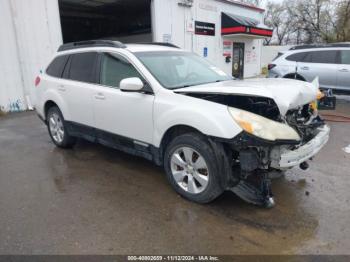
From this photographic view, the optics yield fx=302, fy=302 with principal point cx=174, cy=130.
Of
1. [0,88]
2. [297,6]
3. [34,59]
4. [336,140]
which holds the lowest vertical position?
[336,140]

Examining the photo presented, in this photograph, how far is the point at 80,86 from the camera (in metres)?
4.68

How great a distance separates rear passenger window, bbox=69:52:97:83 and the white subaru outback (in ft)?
0.06

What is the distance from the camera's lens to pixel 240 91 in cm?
314

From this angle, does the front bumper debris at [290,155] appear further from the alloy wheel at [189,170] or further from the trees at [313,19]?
the trees at [313,19]

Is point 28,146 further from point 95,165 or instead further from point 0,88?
point 0,88

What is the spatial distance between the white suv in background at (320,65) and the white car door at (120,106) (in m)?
6.26

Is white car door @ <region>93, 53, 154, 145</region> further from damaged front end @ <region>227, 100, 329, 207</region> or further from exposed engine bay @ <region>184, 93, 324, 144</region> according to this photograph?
damaged front end @ <region>227, 100, 329, 207</region>

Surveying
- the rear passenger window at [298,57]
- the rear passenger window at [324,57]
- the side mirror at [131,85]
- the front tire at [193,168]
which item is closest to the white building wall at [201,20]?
the rear passenger window at [298,57]

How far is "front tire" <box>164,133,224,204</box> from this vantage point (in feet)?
10.3

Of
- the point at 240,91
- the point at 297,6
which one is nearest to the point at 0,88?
the point at 240,91

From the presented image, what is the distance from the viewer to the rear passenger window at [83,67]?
4.55m

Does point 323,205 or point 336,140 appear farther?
point 336,140

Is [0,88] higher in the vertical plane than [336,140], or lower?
higher

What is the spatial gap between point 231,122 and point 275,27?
47554 millimetres
